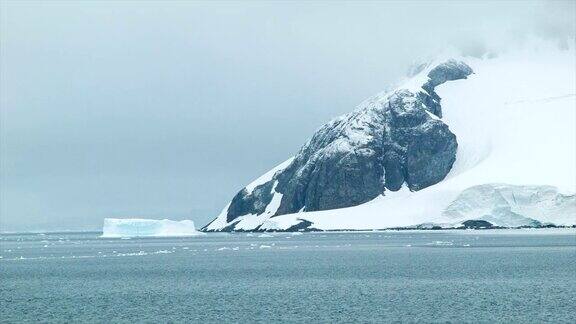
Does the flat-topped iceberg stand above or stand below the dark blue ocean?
above

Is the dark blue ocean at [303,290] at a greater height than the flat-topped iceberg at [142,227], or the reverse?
the flat-topped iceberg at [142,227]

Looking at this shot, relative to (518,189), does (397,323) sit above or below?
below

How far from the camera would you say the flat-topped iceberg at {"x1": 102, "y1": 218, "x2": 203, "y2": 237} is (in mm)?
178500

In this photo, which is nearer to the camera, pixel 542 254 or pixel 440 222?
pixel 542 254

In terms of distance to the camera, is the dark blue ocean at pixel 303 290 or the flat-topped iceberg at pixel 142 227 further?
the flat-topped iceberg at pixel 142 227

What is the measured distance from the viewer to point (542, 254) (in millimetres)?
93750

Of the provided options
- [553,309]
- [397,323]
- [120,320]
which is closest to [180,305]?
[120,320]

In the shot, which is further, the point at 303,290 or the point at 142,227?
the point at 142,227

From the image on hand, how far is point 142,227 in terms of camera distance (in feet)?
593

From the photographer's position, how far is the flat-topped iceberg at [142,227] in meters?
178

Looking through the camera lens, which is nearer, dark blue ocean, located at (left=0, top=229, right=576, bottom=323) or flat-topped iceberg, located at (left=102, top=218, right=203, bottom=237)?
dark blue ocean, located at (left=0, top=229, right=576, bottom=323)

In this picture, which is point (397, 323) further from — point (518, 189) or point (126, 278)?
point (518, 189)

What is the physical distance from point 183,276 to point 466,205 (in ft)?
412

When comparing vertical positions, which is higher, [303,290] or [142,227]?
[142,227]
